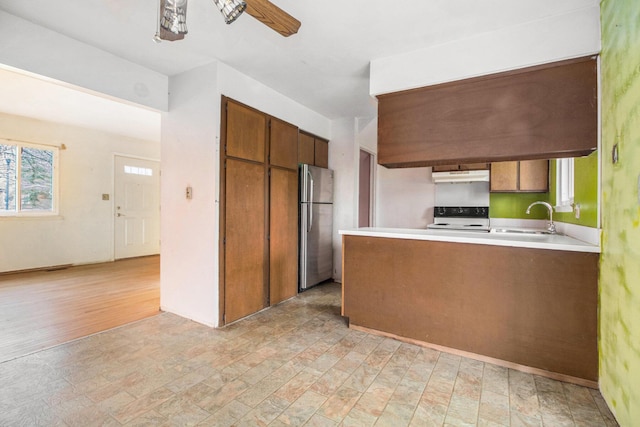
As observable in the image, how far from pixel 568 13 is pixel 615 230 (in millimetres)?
1521

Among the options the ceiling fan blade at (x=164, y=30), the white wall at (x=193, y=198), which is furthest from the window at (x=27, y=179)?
the ceiling fan blade at (x=164, y=30)

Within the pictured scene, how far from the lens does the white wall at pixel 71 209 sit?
16.0 feet

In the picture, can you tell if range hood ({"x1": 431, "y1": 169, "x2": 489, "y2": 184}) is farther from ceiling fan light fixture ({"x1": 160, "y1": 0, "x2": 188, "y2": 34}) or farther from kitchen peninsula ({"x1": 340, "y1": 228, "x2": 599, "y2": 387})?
ceiling fan light fixture ({"x1": 160, "y1": 0, "x2": 188, "y2": 34})

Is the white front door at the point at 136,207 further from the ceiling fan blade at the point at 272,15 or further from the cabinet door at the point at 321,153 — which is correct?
the ceiling fan blade at the point at 272,15

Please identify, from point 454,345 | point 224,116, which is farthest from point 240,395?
point 224,116

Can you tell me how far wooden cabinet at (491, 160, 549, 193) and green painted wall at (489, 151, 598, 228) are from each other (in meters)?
0.10

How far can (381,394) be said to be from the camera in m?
1.87

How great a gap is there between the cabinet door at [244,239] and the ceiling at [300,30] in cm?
104

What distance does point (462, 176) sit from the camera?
174 inches

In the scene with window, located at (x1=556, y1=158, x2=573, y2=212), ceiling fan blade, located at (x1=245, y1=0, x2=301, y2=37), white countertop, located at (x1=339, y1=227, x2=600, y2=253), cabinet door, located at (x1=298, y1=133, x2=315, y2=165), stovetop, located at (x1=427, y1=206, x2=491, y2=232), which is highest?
ceiling fan blade, located at (x1=245, y1=0, x2=301, y2=37)

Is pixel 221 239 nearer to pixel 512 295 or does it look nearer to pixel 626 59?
pixel 512 295

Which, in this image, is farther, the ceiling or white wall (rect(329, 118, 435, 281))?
white wall (rect(329, 118, 435, 281))

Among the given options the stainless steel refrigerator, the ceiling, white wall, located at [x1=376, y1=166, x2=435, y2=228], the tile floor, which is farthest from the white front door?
white wall, located at [x1=376, y1=166, x2=435, y2=228]

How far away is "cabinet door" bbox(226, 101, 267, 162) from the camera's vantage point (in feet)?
9.74
